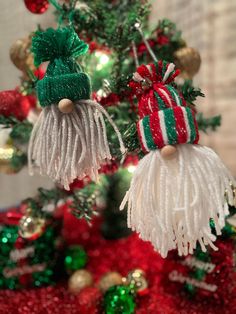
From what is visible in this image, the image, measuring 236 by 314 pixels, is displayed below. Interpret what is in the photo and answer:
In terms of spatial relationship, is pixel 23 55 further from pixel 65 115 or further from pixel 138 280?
pixel 138 280

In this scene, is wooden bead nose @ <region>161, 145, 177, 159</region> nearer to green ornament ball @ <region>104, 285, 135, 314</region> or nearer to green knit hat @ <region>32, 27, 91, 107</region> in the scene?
green knit hat @ <region>32, 27, 91, 107</region>

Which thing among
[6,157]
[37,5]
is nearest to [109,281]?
[6,157]

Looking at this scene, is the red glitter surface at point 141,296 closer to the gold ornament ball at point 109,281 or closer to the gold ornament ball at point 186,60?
the gold ornament ball at point 109,281

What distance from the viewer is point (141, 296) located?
0.71 m

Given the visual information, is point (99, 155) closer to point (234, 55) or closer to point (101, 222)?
point (101, 222)

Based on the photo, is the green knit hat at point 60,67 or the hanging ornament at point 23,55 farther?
the hanging ornament at point 23,55

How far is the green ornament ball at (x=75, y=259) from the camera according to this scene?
809 millimetres

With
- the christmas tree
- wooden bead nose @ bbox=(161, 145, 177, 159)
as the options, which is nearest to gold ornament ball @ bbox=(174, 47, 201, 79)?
the christmas tree

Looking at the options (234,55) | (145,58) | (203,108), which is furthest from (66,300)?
(234,55)

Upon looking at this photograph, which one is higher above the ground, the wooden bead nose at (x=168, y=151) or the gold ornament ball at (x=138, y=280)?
the wooden bead nose at (x=168, y=151)

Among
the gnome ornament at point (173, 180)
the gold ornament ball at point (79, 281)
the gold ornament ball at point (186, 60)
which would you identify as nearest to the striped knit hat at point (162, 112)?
the gnome ornament at point (173, 180)

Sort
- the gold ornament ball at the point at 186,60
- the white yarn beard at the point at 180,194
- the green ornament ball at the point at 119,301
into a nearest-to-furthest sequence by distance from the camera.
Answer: the white yarn beard at the point at 180,194
the green ornament ball at the point at 119,301
the gold ornament ball at the point at 186,60

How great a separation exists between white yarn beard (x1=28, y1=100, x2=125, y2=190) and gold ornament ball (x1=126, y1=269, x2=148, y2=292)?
1.01ft

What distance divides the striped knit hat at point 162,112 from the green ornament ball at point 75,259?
444 millimetres
